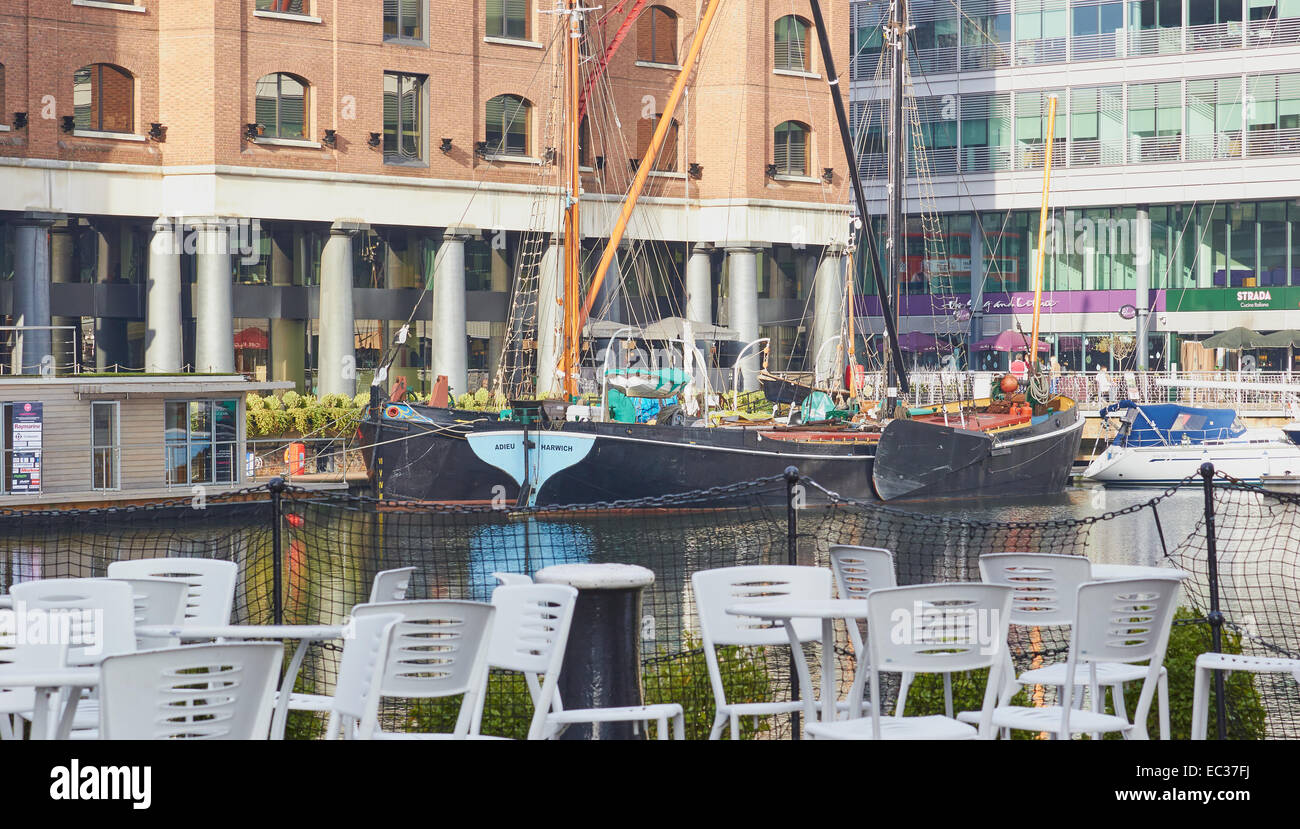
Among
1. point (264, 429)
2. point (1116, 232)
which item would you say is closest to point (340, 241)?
point (264, 429)

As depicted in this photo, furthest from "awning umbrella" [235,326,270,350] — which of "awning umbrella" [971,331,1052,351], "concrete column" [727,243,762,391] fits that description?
"awning umbrella" [971,331,1052,351]

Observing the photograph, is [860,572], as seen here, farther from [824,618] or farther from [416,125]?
[416,125]

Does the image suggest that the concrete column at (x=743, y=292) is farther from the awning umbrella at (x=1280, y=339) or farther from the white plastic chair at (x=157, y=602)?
the white plastic chair at (x=157, y=602)

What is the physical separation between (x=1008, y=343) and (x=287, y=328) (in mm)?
25975

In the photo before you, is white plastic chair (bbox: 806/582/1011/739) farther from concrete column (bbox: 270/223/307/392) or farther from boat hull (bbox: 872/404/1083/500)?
concrete column (bbox: 270/223/307/392)

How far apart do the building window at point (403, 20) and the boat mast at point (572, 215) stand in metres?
9.71

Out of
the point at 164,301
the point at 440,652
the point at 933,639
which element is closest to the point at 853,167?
the point at 164,301

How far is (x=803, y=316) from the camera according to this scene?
52.0m

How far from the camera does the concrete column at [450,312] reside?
43906 mm

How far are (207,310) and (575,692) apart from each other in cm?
3506

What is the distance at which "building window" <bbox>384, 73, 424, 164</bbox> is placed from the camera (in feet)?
141

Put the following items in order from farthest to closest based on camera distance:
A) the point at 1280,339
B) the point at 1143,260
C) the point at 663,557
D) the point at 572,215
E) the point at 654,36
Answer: the point at 1143,260, the point at 1280,339, the point at 654,36, the point at 572,215, the point at 663,557

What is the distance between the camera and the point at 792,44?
4991 cm
